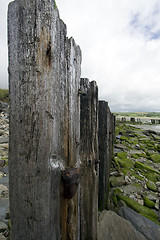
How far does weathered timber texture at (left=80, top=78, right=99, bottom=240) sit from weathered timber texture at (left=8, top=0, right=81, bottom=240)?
1.83 feet

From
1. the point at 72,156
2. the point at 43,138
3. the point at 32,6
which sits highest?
the point at 32,6

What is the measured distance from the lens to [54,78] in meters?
0.91

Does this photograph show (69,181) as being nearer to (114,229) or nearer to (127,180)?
(114,229)

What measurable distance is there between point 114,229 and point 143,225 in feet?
2.35

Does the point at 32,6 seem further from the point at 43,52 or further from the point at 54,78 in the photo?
the point at 54,78

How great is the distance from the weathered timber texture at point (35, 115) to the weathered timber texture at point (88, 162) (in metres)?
0.56

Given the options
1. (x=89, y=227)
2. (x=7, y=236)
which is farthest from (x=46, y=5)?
(x=7, y=236)

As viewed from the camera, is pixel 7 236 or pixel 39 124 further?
pixel 7 236

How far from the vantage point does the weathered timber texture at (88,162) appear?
1.47m

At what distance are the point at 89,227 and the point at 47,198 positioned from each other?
992 millimetres

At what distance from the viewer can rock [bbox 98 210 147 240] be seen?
1917mm

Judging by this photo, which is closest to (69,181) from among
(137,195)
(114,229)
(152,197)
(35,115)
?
(35,115)

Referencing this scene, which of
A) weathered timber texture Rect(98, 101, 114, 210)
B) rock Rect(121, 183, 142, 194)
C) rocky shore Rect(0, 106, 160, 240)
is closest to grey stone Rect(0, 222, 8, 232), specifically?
rocky shore Rect(0, 106, 160, 240)

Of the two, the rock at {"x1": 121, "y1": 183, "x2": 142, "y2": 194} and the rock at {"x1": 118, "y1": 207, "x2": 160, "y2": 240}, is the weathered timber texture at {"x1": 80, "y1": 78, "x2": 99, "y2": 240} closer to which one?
the rock at {"x1": 118, "y1": 207, "x2": 160, "y2": 240}
